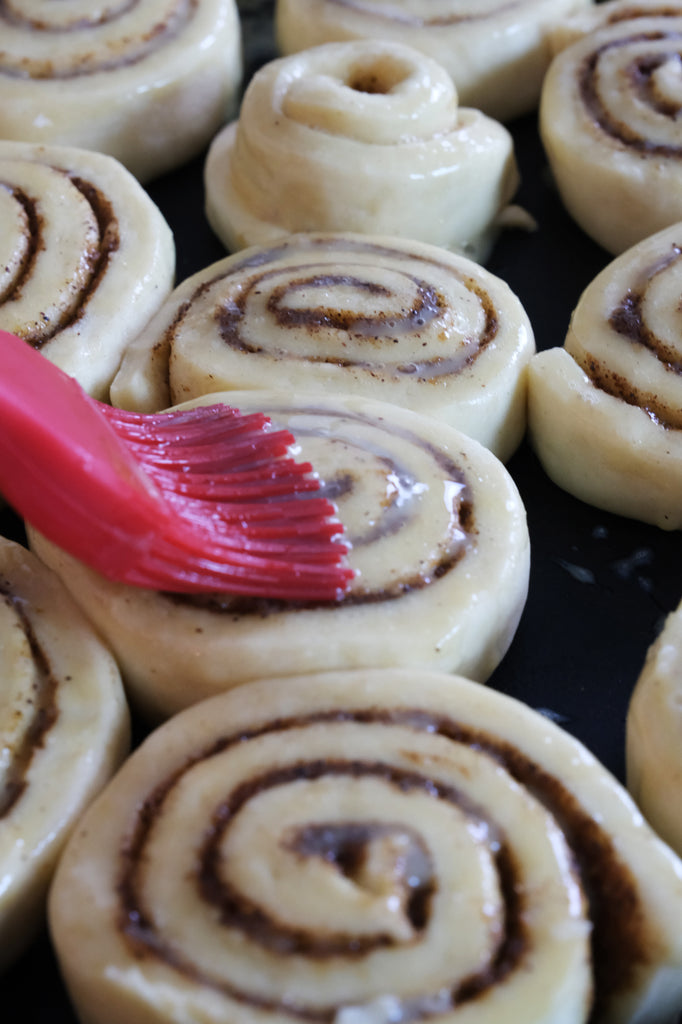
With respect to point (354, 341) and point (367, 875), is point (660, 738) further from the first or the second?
point (354, 341)

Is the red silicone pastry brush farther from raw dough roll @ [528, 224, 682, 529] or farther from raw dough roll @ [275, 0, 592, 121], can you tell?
raw dough roll @ [275, 0, 592, 121]

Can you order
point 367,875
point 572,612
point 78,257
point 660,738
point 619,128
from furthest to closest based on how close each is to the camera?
1. point 619,128
2. point 78,257
3. point 572,612
4. point 660,738
5. point 367,875

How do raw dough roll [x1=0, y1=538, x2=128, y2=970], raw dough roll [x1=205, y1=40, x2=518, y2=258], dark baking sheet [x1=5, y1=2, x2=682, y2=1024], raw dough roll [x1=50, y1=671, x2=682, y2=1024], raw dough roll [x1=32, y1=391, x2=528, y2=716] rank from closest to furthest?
raw dough roll [x1=50, y1=671, x2=682, y2=1024] < raw dough roll [x1=0, y1=538, x2=128, y2=970] < raw dough roll [x1=32, y1=391, x2=528, y2=716] < dark baking sheet [x1=5, y1=2, x2=682, y2=1024] < raw dough roll [x1=205, y1=40, x2=518, y2=258]

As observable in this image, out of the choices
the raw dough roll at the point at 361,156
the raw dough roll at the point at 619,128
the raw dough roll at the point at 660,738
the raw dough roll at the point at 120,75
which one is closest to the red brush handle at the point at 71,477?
the raw dough roll at the point at 660,738

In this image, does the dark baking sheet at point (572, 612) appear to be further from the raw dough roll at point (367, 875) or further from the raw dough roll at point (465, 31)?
the raw dough roll at point (465, 31)

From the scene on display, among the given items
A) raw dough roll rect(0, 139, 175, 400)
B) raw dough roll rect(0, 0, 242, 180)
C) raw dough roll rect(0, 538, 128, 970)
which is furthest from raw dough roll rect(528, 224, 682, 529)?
raw dough roll rect(0, 0, 242, 180)

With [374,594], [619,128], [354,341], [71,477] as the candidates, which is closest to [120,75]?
[354,341]
